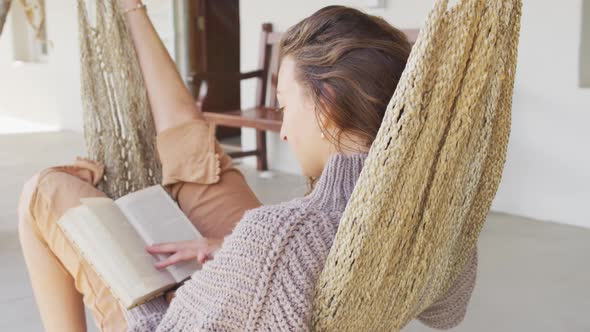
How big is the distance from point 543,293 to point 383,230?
1.57 meters

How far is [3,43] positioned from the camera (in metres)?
7.76

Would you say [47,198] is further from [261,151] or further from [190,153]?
[261,151]

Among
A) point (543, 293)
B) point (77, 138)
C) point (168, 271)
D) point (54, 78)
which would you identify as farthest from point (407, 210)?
point (54, 78)

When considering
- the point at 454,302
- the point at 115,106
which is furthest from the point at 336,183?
the point at 115,106

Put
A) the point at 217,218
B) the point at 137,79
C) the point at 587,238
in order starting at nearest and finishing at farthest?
the point at 217,218, the point at 137,79, the point at 587,238

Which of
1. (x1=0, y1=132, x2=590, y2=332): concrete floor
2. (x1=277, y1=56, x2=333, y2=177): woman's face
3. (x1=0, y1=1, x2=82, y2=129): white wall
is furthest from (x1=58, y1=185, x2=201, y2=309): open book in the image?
(x1=0, y1=1, x2=82, y2=129): white wall

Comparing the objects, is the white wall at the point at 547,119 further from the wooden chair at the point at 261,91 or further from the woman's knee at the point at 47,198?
the woman's knee at the point at 47,198

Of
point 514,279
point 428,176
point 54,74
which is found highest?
point 428,176

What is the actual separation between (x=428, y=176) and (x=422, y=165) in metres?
0.04

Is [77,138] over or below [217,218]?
below

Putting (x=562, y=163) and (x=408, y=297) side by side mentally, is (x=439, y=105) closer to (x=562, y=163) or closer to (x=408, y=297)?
(x=408, y=297)

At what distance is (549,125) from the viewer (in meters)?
2.91

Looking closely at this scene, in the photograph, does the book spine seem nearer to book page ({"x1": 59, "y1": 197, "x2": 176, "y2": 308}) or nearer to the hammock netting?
book page ({"x1": 59, "y1": 197, "x2": 176, "y2": 308})

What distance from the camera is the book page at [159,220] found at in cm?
123
